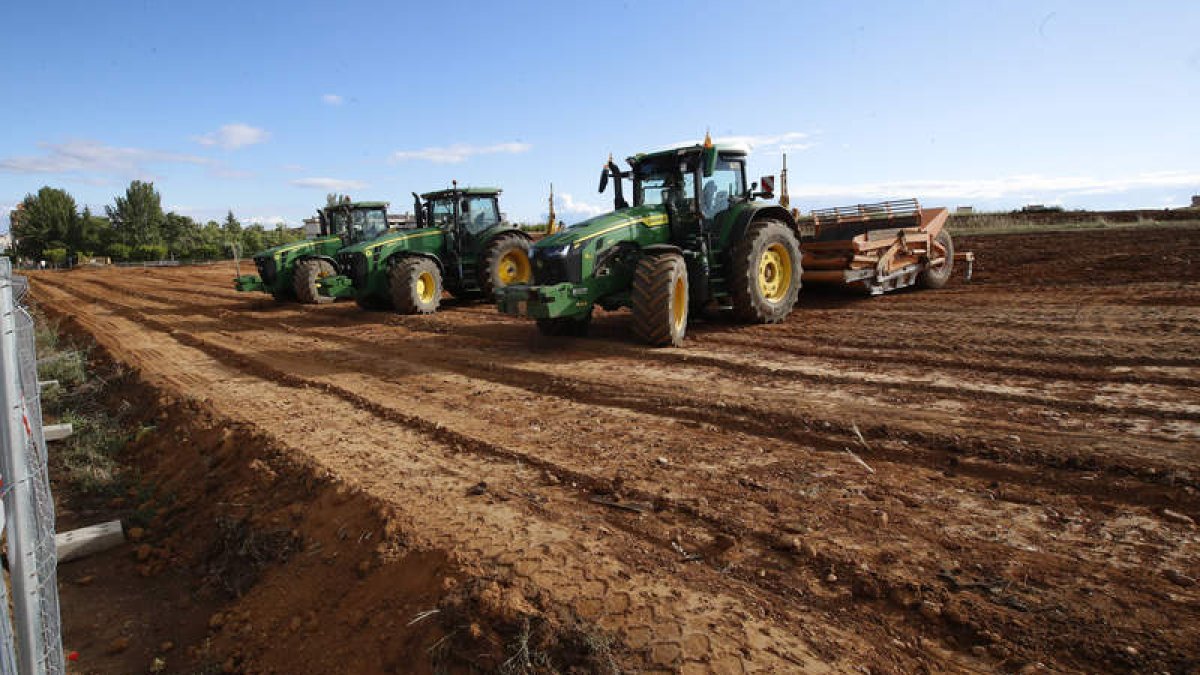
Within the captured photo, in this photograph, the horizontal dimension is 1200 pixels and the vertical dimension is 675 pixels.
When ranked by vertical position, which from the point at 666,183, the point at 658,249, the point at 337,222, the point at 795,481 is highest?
the point at 337,222

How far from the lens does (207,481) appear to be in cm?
516

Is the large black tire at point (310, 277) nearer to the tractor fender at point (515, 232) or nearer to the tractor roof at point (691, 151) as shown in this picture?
the tractor fender at point (515, 232)

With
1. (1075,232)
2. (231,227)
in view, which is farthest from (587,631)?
(231,227)

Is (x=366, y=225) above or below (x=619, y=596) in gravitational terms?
above

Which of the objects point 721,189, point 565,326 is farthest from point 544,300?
point 721,189

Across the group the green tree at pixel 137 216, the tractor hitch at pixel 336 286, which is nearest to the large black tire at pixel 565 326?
the tractor hitch at pixel 336 286

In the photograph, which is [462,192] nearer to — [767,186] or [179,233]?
[767,186]

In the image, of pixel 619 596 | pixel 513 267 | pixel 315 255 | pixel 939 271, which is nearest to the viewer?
pixel 619 596

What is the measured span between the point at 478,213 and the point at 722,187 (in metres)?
6.13

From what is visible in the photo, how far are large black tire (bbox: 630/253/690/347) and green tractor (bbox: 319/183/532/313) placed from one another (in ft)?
17.2

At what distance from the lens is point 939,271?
12070mm

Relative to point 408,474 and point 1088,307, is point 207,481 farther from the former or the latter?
point 1088,307

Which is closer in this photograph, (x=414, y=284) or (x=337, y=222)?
(x=414, y=284)

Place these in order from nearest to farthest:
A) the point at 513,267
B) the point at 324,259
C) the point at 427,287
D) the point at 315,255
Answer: the point at 427,287 → the point at 513,267 → the point at 324,259 → the point at 315,255
